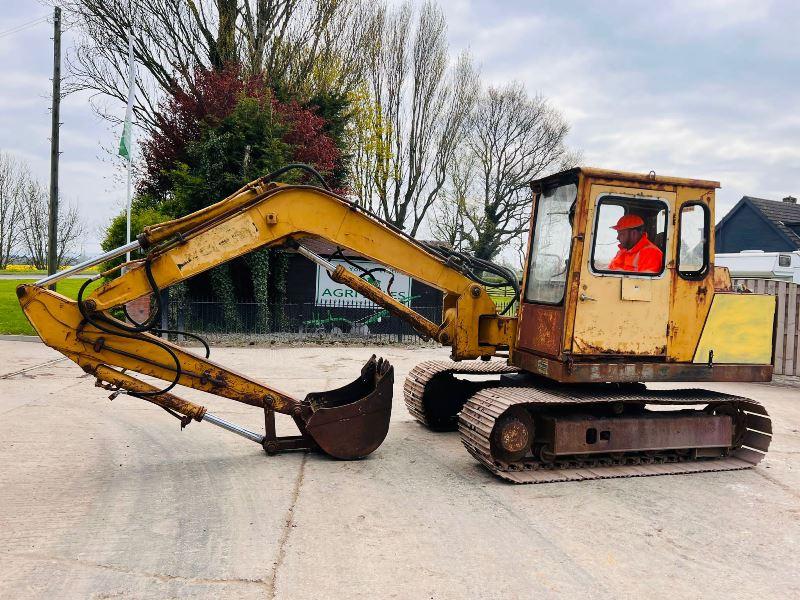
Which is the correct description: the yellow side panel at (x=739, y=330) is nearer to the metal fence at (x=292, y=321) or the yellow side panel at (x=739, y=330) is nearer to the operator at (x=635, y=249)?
the operator at (x=635, y=249)

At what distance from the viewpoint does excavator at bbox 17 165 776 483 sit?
5.39 metres

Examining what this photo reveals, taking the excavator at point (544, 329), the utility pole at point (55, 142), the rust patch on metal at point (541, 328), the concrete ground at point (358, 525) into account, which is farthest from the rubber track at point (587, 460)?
the utility pole at point (55, 142)

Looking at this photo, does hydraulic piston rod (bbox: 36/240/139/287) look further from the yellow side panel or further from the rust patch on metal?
the yellow side panel

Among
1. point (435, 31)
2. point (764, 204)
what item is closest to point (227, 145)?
point (435, 31)

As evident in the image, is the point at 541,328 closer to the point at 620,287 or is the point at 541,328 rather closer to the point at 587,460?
the point at 620,287

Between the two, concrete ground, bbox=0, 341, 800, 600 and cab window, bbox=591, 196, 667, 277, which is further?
cab window, bbox=591, 196, 667, 277

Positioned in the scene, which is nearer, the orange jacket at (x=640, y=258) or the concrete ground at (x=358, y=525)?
the concrete ground at (x=358, y=525)

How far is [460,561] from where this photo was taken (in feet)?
12.9

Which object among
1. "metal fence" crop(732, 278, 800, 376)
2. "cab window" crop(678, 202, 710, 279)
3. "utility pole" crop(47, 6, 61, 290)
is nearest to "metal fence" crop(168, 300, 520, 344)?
"utility pole" crop(47, 6, 61, 290)

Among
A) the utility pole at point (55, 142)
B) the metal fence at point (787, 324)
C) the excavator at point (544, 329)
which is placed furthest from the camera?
the utility pole at point (55, 142)

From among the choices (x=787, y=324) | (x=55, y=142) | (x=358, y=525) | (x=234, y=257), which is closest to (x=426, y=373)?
(x=234, y=257)

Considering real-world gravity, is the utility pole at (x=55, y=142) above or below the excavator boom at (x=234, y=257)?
above

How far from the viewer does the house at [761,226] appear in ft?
90.8

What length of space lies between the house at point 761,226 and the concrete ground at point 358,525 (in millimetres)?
24574
